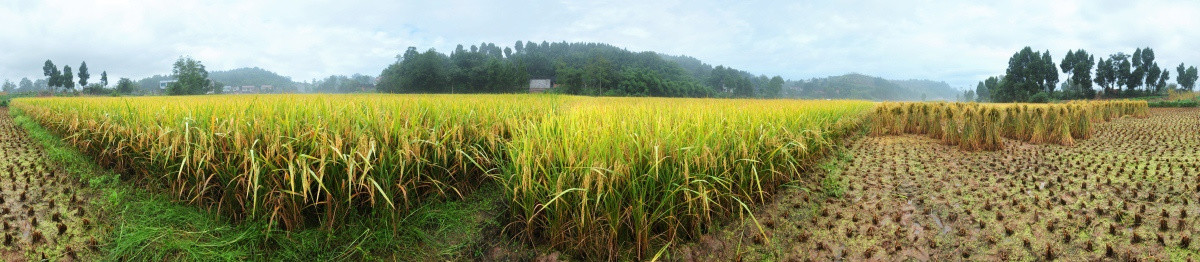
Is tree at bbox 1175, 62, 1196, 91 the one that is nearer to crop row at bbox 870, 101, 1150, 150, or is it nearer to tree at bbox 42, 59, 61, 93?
crop row at bbox 870, 101, 1150, 150

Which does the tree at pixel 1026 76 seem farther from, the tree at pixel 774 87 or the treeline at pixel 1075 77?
the tree at pixel 774 87

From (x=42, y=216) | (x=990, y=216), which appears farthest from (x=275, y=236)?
(x=990, y=216)

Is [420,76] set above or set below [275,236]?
above

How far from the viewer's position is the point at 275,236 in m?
2.91

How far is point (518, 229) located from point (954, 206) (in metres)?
3.16

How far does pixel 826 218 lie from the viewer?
351 centimetres

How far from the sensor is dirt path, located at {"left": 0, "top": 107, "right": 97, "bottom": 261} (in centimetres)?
283

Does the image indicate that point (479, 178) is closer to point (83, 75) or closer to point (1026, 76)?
point (1026, 76)

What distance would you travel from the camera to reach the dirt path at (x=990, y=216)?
115 inches

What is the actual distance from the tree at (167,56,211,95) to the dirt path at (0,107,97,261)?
45738mm

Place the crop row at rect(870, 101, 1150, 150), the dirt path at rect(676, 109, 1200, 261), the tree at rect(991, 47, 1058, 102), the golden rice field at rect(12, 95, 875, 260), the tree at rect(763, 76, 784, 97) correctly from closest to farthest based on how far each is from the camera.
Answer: the golden rice field at rect(12, 95, 875, 260) < the dirt path at rect(676, 109, 1200, 261) < the crop row at rect(870, 101, 1150, 150) < the tree at rect(991, 47, 1058, 102) < the tree at rect(763, 76, 784, 97)

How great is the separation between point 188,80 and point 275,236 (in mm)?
57996

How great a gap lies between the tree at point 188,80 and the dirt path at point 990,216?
50445mm

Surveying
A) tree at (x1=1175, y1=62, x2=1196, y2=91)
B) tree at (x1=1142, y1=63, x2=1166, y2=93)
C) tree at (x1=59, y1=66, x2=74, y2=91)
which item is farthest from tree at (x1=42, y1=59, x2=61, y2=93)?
tree at (x1=1175, y1=62, x2=1196, y2=91)
